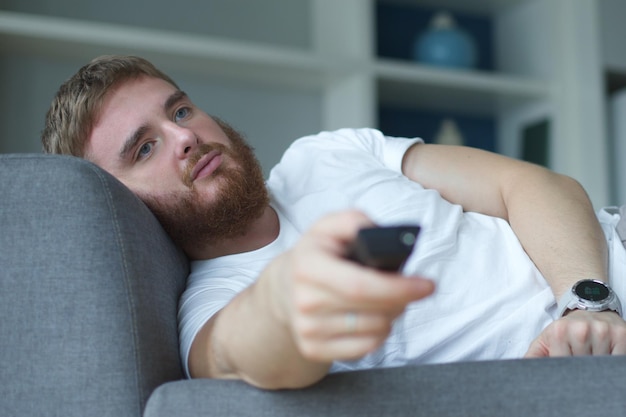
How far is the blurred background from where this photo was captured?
2811 mm

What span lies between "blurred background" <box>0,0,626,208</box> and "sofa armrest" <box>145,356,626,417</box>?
6.52 feet

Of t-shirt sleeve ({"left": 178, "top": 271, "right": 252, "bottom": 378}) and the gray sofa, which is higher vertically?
the gray sofa

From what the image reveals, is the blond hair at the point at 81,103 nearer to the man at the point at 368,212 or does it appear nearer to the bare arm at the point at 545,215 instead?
the man at the point at 368,212

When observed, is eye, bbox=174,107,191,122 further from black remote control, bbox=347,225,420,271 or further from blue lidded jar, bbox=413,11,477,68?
blue lidded jar, bbox=413,11,477,68

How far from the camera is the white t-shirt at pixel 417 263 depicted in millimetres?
1160

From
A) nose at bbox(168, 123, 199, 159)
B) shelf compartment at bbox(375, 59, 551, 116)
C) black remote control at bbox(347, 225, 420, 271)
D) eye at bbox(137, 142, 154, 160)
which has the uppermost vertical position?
black remote control at bbox(347, 225, 420, 271)

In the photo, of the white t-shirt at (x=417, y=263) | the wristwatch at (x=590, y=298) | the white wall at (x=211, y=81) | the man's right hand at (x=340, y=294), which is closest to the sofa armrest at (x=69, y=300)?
the white t-shirt at (x=417, y=263)

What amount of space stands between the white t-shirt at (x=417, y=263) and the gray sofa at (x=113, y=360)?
143 mm

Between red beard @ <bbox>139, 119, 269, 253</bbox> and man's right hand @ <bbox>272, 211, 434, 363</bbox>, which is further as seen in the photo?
red beard @ <bbox>139, 119, 269, 253</bbox>

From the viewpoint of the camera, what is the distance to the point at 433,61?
3301 millimetres

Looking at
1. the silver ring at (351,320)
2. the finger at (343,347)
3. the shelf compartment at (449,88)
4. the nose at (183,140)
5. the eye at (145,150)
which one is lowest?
the shelf compartment at (449,88)

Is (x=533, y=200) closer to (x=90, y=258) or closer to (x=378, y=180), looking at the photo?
(x=378, y=180)

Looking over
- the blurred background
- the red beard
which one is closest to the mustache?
the red beard

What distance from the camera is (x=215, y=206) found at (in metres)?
1.36
